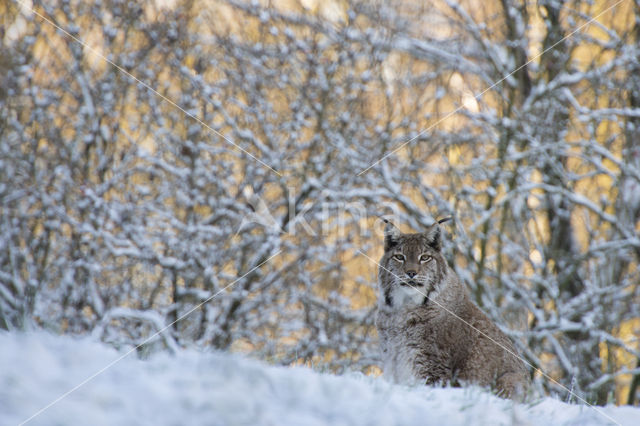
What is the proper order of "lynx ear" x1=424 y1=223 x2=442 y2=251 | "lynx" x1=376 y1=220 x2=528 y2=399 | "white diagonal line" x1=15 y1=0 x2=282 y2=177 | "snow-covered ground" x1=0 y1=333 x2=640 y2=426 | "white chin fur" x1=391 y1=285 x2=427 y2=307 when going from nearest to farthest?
1. "snow-covered ground" x1=0 y1=333 x2=640 y2=426
2. "lynx" x1=376 y1=220 x2=528 y2=399
3. "white chin fur" x1=391 y1=285 x2=427 y2=307
4. "lynx ear" x1=424 y1=223 x2=442 y2=251
5. "white diagonal line" x1=15 y1=0 x2=282 y2=177

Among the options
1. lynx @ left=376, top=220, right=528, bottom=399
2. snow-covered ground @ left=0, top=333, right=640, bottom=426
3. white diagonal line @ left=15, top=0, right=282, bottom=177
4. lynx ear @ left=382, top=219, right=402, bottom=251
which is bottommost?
snow-covered ground @ left=0, top=333, right=640, bottom=426

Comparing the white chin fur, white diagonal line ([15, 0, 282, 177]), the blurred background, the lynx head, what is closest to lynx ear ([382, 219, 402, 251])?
the lynx head

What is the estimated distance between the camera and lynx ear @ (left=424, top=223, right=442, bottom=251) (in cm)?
527

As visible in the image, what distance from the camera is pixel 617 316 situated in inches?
358

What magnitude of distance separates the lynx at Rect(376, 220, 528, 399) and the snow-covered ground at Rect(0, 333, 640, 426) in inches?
40.0

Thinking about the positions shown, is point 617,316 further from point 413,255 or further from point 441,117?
point 413,255

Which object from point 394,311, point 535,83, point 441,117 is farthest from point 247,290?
point 535,83

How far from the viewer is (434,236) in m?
5.31

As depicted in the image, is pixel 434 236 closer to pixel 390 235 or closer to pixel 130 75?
pixel 390 235

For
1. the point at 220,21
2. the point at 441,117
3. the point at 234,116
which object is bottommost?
the point at 234,116

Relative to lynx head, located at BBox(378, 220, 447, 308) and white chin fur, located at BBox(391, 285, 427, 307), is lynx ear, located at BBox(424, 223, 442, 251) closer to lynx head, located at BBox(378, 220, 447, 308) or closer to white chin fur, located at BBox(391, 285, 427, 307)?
lynx head, located at BBox(378, 220, 447, 308)

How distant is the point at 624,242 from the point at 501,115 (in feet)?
8.47

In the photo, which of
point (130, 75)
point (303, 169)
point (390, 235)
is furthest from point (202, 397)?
point (130, 75)

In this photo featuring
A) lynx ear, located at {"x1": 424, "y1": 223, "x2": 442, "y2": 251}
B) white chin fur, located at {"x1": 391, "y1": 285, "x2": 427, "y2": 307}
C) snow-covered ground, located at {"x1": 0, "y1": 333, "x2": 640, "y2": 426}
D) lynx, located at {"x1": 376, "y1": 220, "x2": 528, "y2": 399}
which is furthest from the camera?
lynx ear, located at {"x1": 424, "y1": 223, "x2": 442, "y2": 251}
